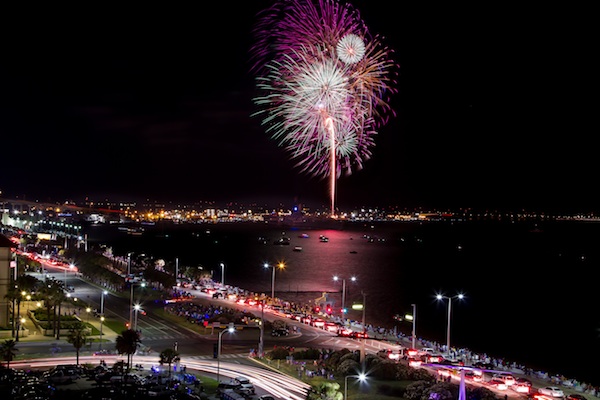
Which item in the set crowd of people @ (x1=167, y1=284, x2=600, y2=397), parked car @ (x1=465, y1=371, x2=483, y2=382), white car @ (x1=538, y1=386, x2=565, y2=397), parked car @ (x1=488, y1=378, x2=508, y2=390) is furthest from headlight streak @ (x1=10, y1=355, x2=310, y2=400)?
crowd of people @ (x1=167, y1=284, x2=600, y2=397)

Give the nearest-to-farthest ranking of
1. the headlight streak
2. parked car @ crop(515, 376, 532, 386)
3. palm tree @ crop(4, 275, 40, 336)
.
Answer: the headlight streak, parked car @ crop(515, 376, 532, 386), palm tree @ crop(4, 275, 40, 336)

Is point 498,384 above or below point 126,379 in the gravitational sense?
below

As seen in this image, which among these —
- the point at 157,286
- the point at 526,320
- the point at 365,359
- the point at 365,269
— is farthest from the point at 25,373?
the point at 365,269

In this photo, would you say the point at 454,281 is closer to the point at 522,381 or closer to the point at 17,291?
the point at 522,381

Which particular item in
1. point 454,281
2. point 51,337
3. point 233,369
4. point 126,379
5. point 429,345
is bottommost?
point 454,281

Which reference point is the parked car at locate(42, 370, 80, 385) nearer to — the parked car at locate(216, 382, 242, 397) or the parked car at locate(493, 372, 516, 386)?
the parked car at locate(216, 382, 242, 397)

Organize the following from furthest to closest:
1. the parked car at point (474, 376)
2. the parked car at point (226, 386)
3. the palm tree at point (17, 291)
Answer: the palm tree at point (17, 291) < the parked car at point (474, 376) < the parked car at point (226, 386)

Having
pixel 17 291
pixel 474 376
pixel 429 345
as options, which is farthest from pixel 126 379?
pixel 429 345

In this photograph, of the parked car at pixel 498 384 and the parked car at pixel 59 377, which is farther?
the parked car at pixel 498 384

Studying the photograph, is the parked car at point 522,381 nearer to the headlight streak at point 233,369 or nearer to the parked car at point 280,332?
the headlight streak at point 233,369

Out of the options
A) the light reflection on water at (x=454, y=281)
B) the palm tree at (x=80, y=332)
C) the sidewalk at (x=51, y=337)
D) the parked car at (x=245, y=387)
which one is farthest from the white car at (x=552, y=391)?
the light reflection on water at (x=454, y=281)

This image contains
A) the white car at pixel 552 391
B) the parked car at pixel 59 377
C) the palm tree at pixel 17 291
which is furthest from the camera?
the palm tree at pixel 17 291

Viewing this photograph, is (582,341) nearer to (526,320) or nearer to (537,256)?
(526,320)
